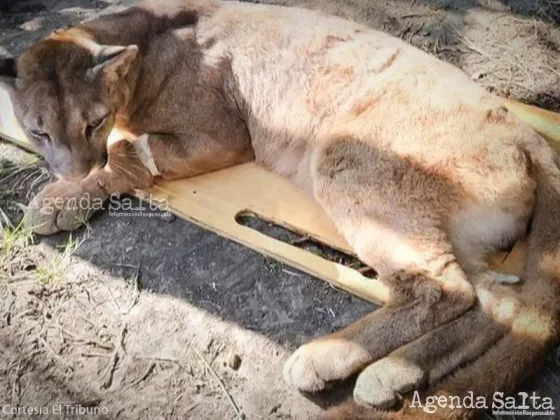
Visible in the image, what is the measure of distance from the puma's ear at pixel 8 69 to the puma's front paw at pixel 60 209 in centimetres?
60

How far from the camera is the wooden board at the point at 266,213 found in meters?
3.21

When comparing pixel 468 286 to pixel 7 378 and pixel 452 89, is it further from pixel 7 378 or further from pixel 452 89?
pixel 7 378

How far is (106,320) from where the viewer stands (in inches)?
126

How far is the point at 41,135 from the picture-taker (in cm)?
331

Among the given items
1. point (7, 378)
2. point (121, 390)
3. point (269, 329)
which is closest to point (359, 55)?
point (269, 329)

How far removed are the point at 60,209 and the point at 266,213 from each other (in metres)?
0.99

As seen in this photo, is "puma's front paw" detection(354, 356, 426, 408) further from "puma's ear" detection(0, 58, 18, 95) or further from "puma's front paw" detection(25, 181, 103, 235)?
"puma's ear" detection(0, 58, 18, 95)

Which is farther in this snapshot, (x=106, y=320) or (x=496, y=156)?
(x=106, y=320)

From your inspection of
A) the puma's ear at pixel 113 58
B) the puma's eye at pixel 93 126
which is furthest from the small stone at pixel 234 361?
the puma's ear at pixel 113 58

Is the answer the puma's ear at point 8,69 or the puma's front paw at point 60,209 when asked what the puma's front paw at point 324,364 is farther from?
the puma's ear at point 8,69

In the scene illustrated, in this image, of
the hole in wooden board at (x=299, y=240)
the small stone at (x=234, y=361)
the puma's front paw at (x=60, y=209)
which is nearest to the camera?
the small stone at (x=234, y=361)

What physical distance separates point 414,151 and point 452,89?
14.5 inches

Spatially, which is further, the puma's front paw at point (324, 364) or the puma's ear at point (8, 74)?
the puma's ear at point (8, 74)

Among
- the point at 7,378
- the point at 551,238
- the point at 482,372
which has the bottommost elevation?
the point at 7,378
